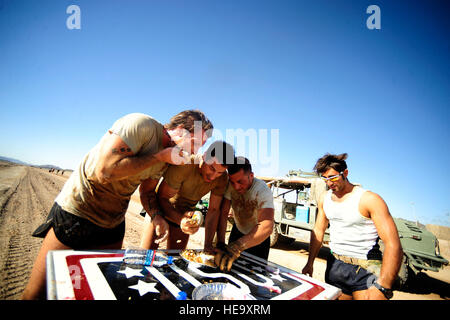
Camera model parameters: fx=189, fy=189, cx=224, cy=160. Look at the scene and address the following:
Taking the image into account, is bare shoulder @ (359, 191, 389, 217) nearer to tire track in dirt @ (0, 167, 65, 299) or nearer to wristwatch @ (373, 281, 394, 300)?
wristwatch @ (373, 281, 394, 300)

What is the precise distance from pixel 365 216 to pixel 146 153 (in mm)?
2661

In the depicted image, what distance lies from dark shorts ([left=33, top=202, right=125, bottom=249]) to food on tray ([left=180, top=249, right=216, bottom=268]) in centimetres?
85

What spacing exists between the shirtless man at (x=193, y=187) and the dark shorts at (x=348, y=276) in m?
1.69

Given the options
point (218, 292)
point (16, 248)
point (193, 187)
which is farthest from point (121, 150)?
point (16, 248)

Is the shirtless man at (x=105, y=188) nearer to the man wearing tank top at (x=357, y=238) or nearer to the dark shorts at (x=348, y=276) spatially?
the man wearing tank top at (x=357, y=238)

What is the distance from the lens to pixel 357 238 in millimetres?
2400

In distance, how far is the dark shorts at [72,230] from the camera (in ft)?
5.48

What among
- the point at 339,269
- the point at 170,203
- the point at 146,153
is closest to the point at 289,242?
the point at 339,269

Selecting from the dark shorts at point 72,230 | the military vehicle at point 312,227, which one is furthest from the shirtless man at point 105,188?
the military vehicle at point 312,227

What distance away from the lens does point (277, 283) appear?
5.36 ft

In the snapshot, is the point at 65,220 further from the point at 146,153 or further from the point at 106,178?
the point at 146,153

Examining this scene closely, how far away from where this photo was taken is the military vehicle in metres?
5.23

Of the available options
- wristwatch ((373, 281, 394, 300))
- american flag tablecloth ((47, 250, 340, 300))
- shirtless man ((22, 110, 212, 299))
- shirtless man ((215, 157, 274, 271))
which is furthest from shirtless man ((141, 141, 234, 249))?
wristwatch ((373, 281, 394, 300))
